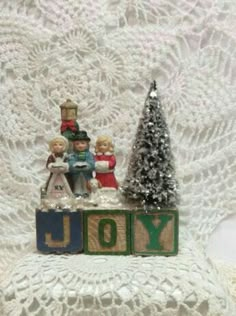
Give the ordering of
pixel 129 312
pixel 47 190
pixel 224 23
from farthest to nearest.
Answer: pixel 224 23 < pixel 47 190 < pixel 129 312

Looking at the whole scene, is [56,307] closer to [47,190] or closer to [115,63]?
[47,190]

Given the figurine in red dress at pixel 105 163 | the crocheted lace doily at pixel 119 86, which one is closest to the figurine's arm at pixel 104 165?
the figurine in red dress at pixel 105 163

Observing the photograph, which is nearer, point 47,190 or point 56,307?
point 56,307

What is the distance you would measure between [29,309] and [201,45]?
57 cm

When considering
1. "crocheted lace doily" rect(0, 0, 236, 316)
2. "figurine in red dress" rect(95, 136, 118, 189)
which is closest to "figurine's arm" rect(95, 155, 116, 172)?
"figurine in red dress" rect(95, 136, 118, 189)

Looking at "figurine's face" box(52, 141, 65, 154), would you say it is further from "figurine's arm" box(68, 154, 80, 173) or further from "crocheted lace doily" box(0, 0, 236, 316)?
"crocheted lace doily" box(0, 0, 236, 316)

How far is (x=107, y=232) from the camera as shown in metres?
0.93

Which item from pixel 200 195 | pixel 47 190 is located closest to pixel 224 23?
pixel 200 195

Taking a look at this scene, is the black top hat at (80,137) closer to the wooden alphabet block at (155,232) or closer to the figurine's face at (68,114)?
the figurine's face at (68,114)

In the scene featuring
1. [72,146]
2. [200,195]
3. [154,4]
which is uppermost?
[154,4]

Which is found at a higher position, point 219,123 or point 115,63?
point 115,63

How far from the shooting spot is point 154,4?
1118mm

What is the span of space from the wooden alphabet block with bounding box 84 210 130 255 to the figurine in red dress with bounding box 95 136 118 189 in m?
0.05

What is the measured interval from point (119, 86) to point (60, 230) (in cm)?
33
